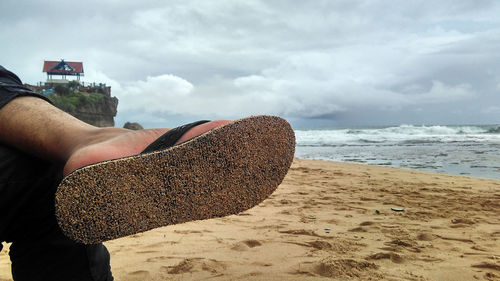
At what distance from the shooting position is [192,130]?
993 mm

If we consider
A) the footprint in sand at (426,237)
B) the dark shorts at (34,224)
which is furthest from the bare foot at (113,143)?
the footprint in sand at (426,237)

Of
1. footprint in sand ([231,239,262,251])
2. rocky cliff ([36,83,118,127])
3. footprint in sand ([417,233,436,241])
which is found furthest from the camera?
rocky cliff ([36,83,118,127])

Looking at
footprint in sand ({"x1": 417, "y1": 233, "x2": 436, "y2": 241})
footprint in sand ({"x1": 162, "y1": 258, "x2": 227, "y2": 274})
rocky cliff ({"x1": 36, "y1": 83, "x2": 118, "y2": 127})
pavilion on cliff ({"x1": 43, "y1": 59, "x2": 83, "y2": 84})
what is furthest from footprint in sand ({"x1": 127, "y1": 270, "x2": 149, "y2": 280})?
pavilion on cliff ({"x1": 43, "y1": 59, "x2": 83, "y2": 84})

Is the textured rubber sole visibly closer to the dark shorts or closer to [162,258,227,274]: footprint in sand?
the dark shorts

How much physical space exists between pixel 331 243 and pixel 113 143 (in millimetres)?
1675

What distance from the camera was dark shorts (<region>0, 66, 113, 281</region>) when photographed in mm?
1026

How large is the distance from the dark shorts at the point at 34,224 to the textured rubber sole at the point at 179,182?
0.33 meters

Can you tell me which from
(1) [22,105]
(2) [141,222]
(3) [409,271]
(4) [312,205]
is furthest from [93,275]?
(4) [312,205]

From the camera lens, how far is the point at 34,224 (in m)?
1.21

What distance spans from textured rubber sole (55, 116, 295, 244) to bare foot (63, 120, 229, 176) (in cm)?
3

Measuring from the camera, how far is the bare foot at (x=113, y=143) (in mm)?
845

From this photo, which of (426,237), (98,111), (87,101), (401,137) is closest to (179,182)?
(426,237)

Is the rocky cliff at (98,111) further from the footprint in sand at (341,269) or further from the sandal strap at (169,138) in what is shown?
the sandal strap at (169,138)

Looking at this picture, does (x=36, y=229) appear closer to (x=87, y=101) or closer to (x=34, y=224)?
(x=34, y=224)
